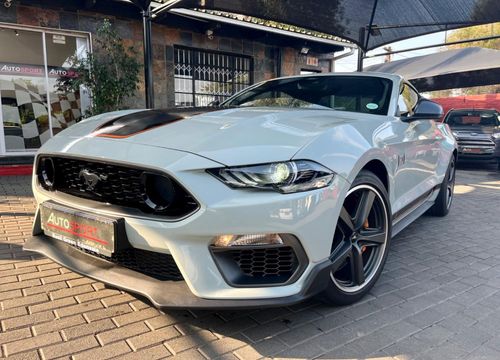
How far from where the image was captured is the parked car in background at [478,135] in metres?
10.0

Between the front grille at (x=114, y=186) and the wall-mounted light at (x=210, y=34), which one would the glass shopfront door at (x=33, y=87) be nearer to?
the wall-mounted light at (x=210, y=34)

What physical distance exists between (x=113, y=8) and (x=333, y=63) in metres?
Result: 7.70

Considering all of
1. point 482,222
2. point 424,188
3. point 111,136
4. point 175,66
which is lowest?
point 482,222

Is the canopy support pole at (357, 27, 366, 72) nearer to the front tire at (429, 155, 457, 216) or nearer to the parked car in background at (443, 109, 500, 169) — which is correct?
the parked car in background at (443, 109, 500, 169)

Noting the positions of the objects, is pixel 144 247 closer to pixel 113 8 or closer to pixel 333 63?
pixel 113 8

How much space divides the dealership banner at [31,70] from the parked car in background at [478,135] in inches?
368

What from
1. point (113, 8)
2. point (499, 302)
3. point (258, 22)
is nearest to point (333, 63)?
point (258, 22)

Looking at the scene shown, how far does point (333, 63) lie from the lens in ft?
43.7

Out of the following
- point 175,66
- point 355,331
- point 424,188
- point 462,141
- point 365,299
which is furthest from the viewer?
point 462,141

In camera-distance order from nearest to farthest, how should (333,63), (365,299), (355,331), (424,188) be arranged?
(355,331) → (365,299) → (424,188) → (333,63)

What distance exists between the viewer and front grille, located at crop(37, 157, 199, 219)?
6.40 feet

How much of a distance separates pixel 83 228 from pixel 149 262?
1.31ft

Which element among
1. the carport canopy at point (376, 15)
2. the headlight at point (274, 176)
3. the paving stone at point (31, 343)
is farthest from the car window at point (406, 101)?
the carport canopy at point (376, 15)

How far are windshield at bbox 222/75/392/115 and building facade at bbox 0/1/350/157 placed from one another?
516 cm
